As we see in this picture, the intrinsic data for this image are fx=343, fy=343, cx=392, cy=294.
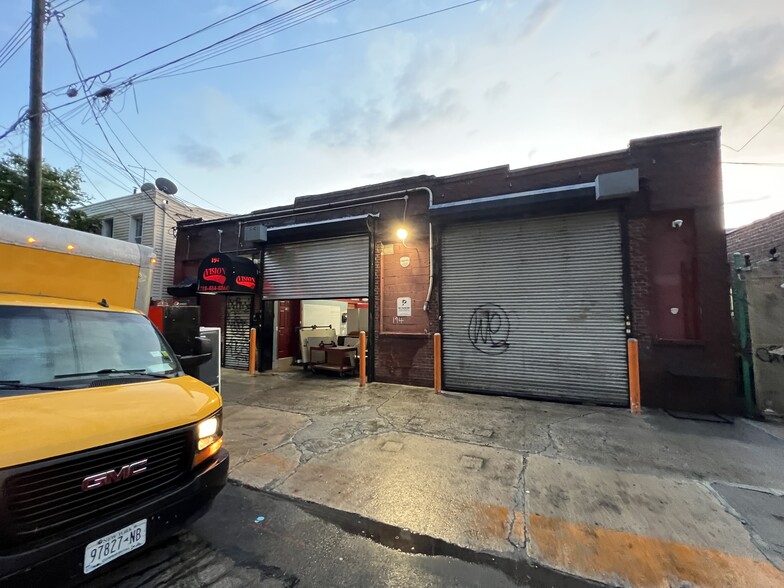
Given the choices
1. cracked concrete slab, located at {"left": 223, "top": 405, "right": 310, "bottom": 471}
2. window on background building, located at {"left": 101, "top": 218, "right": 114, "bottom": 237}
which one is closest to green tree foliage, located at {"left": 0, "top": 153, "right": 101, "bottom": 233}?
window on background building, located at {"left": 101, "top": 218, "right": 114, "bottom": 237}

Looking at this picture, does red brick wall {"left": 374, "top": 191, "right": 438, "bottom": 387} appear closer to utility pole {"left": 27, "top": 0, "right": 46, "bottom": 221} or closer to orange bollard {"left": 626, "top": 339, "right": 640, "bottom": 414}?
orange bollard {"left": 626, "top": 339, "right": 640, "bottom": 414}

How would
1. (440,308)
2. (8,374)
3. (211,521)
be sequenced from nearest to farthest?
(8,374) < (211,521) < (440,308)

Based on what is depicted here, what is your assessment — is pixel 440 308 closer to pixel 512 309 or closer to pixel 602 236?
pixel 512 309

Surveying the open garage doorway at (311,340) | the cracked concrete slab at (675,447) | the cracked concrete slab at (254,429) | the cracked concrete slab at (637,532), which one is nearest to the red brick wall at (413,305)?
the open garage doorway at (311,340)

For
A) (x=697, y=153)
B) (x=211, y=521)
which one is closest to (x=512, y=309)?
(x=697, y=153)

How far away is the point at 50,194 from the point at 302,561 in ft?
62.6

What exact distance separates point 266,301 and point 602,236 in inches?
384

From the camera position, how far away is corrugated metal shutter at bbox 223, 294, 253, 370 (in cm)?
1158

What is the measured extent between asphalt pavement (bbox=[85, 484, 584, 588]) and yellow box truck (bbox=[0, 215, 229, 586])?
0.41m

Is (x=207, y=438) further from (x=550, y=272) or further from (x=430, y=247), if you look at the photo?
(x=550, y=272)

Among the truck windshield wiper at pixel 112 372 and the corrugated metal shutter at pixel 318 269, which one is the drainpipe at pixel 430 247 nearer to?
the corrugated metal shutter at pixel 318 269

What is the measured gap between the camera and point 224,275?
408 inches

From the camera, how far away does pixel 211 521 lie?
3285 millimetres

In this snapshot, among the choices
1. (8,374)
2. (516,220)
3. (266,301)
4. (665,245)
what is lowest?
(8,374)
